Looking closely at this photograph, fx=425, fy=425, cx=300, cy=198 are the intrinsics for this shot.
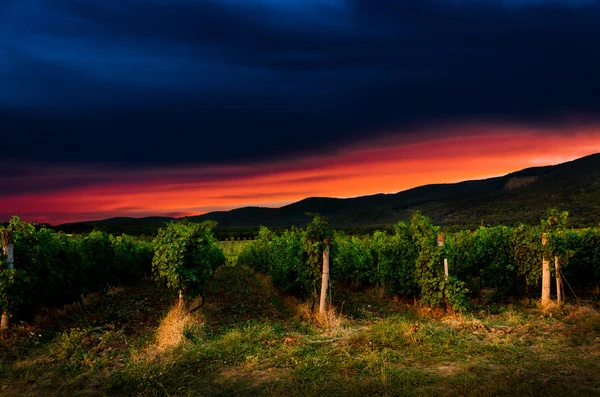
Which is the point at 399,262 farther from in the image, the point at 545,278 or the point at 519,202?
the point at 519,202

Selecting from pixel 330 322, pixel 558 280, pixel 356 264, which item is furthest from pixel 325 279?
pixel 356 264

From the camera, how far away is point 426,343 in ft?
31.7

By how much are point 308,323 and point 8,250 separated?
8895mm

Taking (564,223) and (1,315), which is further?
(564,223)

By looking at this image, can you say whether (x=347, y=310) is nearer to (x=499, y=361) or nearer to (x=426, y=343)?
(x=426, y=343)

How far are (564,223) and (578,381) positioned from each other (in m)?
10.3

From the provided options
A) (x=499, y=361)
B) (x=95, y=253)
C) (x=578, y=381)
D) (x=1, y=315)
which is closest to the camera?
(x=578, y=381)

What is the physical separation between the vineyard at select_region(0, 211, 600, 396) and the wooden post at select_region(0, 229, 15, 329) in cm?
18

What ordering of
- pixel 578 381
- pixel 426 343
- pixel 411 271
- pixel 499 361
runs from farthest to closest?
pixel 411 271
pixel 426 343
pixel 499 361
pixel 578 381

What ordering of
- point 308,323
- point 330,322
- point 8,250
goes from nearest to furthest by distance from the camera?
point 330,322
point 8,250
point 308,323

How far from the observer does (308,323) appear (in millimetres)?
12820

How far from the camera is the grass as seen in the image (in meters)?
7.54

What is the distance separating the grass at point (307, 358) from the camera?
24.7 ft

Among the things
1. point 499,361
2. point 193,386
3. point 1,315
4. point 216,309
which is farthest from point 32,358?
point 499,361
